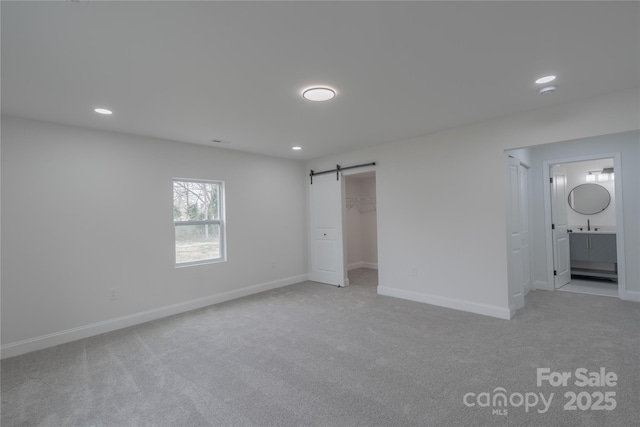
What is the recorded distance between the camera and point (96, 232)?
3588 mm

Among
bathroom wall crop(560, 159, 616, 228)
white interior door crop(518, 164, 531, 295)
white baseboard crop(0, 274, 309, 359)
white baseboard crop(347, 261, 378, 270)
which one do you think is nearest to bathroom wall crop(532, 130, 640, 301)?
white interior door crop(518, 164, 531, 295)

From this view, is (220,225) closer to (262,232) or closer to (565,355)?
(262,232)

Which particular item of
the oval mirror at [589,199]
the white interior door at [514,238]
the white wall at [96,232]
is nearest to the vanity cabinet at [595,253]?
the oval mirror at [589,199]

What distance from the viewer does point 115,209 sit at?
3730mm

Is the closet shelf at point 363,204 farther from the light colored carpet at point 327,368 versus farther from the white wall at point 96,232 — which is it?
the light colored carpet at point 327,368

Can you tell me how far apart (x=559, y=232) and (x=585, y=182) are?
194cm

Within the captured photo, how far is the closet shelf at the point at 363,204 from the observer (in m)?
7.26

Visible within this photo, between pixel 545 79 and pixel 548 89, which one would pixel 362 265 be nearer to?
pixel 548 89

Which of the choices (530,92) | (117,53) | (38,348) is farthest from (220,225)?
(530,92)

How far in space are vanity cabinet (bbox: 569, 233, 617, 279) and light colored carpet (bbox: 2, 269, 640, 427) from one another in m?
1.86

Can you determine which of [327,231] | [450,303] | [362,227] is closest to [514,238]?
[450,303]

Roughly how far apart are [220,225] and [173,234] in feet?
2.66

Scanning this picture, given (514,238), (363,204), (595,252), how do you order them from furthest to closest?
(363,204)
(595,252)
(514,238)

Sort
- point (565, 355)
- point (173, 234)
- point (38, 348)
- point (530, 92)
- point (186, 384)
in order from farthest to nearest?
1. point (173, 234)
2. point (38, 348)
3. point (530, 92)
4. point (565, 355)
5. point (186, 384)
